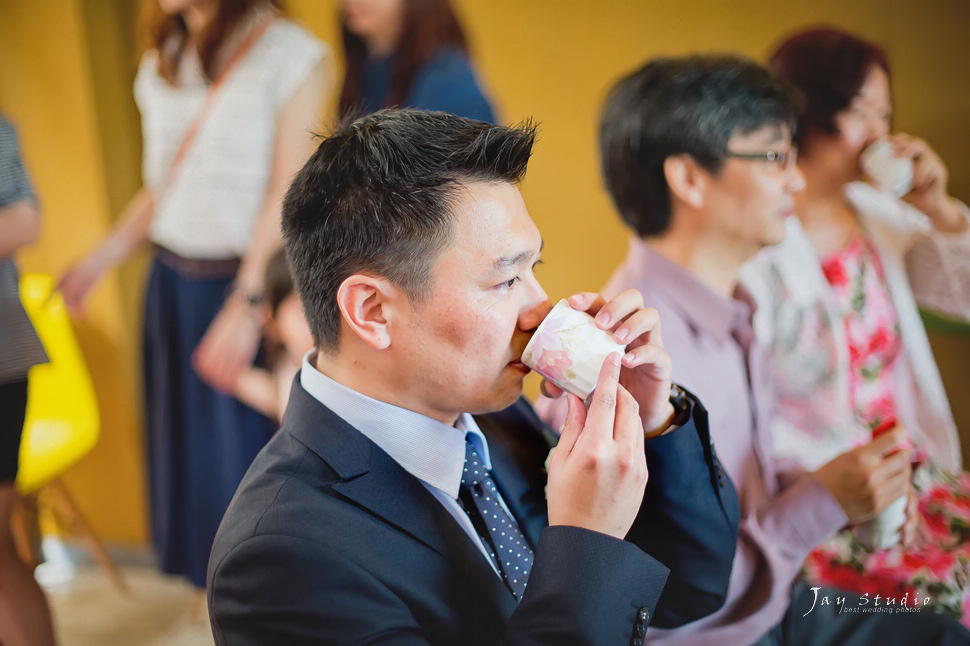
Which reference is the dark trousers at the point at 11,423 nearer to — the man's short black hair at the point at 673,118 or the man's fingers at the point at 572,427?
the man's fingers at the point at 572,427

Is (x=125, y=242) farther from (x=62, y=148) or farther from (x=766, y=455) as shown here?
(x=766, y=455)

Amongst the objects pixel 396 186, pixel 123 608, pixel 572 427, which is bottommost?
pixel 123 608

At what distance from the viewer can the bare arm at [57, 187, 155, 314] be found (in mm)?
1629

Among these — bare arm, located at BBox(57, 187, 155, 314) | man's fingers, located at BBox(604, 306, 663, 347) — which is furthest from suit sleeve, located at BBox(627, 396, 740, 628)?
bare arm, located at BBox(57, 187, 155, 314)

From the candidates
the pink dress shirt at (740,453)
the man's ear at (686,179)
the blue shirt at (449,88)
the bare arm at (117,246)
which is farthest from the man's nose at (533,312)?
the bare arm at (117,246)

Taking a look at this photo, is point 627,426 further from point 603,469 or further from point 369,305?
point 369,305

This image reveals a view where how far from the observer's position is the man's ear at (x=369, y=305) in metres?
0.77

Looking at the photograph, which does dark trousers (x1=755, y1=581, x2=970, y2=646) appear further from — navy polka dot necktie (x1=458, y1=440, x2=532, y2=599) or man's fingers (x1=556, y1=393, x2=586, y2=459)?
man's fingers (x1=556, y1=393, x2=586, y2=459)

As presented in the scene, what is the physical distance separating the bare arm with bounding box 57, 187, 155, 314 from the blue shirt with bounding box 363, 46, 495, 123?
2.13 feet

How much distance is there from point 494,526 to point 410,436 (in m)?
0.15

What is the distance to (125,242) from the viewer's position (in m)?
1.65

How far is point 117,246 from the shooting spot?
165 cm

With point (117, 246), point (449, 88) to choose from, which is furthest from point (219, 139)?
point (449, 88)

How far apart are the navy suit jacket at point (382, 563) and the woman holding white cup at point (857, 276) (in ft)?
1.62
